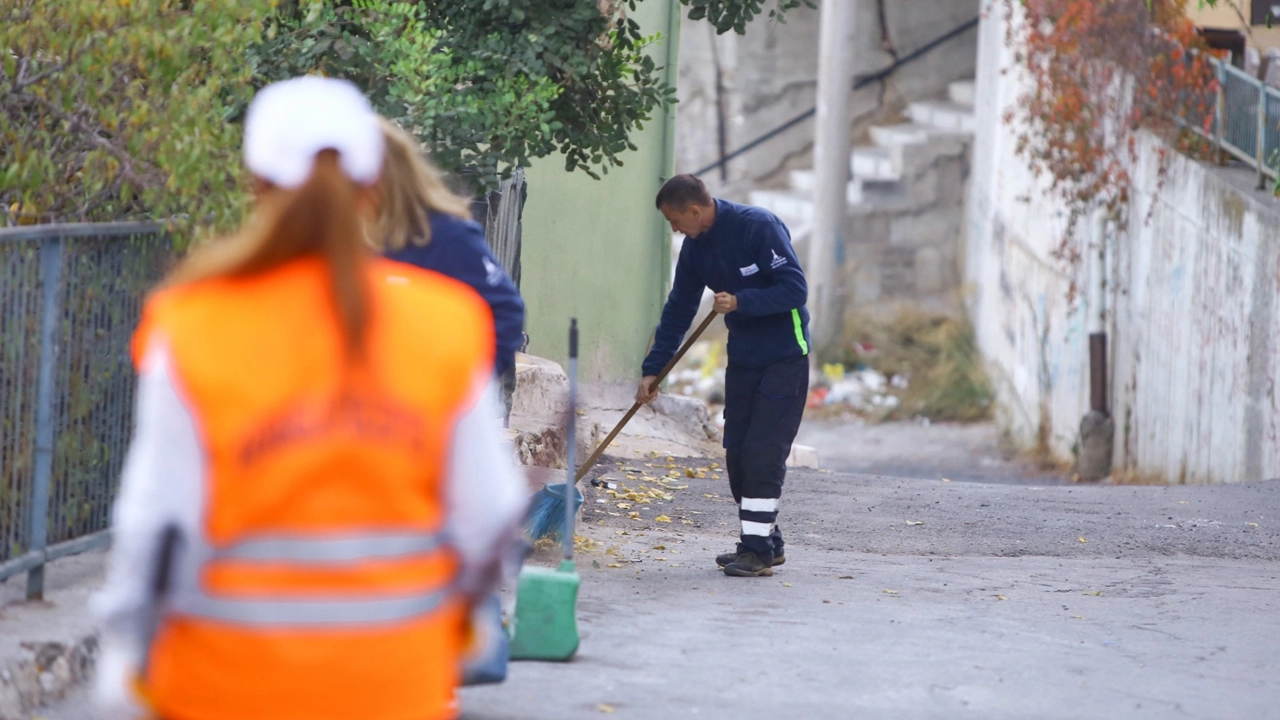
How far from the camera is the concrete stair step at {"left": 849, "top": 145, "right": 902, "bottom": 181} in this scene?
1889cm

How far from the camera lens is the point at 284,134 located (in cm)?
199

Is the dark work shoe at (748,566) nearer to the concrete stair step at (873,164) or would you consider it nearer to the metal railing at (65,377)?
the metal railing at (65,377)

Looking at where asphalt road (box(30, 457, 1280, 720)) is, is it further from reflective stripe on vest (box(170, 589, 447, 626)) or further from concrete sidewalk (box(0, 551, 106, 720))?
reflective stripe on vest (box(170, 589, 447, 626))

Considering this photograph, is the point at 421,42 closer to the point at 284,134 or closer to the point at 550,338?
the point at 284,134

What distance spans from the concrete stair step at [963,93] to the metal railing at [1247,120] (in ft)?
28.3

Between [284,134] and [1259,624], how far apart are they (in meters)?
4.59

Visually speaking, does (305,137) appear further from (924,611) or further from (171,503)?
(924,611)

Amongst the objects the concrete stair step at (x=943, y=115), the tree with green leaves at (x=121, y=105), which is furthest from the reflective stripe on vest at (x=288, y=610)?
the concrete stair step at (x=943, y=115)

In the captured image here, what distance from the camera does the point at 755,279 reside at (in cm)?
591

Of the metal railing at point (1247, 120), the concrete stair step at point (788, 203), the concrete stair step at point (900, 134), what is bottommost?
the metal railing at point (1247, 120)

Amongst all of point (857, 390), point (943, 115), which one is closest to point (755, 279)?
point (857, 390)

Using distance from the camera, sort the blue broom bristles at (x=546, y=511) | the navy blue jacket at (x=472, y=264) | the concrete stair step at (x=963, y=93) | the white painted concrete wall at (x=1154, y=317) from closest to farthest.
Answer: the navy blue jacket at (x=472, y=264), the blue broom bristles at (x=546, y=511), the white painted concrete wall at (x=1154, y=317), the concrete stair step at (x=963, y=93)

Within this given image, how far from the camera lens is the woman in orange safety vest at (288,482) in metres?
1.82

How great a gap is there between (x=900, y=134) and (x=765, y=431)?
550 inches
